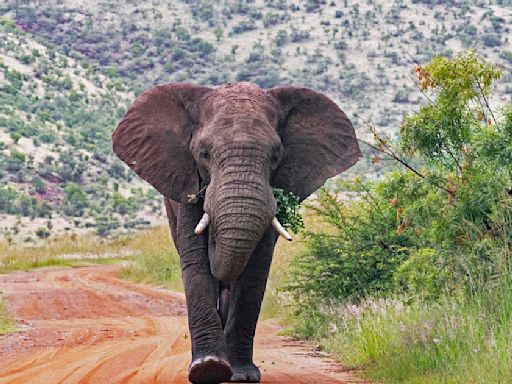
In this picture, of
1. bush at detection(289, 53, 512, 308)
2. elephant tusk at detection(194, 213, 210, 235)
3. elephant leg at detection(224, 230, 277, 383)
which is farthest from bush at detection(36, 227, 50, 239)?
elephant tusk at detection(194, 213, 210, 235)

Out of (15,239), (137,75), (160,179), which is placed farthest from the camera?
(137,75)

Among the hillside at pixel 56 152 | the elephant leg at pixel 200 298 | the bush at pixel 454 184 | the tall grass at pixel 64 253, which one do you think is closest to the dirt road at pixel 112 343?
the elephant leg at pixel 200 298

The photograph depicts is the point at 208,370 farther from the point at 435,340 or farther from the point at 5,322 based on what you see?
the point at 5,322

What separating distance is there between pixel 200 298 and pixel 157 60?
7586cm

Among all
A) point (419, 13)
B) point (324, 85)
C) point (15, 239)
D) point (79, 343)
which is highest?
point (419, 13)

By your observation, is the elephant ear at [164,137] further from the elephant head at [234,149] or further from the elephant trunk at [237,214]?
the elephant trunk at [237,214]

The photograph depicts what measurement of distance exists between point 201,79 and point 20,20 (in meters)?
16.6

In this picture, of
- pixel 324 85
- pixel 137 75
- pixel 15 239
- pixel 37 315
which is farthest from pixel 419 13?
pixel 37 315

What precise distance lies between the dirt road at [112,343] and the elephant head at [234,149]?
5.62ft

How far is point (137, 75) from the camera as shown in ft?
275

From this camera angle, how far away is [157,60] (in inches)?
3354

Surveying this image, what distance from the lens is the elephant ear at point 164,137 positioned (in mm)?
10922

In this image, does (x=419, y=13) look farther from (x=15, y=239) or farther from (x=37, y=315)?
(x=37, y=315)

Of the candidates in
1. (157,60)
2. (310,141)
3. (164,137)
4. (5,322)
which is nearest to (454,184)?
(310,141)
